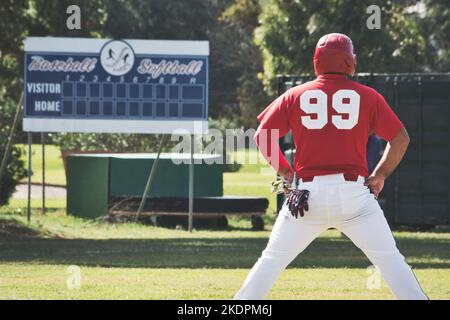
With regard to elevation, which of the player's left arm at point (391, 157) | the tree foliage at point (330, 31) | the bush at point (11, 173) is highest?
the tree foliage at point (330, 31)

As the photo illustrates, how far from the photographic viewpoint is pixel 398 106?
2219cm

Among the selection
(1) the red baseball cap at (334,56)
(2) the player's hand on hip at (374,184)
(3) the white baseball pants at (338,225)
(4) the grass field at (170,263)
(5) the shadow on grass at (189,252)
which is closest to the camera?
(3) the white baseball pants at (338,225)

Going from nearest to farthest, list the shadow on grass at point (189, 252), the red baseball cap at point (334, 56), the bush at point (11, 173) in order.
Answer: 1. the red baseball cap at point (334, 56)
2. the shadow on grass at point (189, 252)
3. the bush at point (11, 173)

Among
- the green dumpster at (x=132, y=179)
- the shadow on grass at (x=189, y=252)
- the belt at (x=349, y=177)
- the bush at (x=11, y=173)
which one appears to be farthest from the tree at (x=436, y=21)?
the belt at (x=349, y=177)

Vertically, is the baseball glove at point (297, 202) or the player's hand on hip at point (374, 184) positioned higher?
the player's hand on hip at point (374, 184)

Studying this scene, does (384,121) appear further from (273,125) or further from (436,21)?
(436,21)

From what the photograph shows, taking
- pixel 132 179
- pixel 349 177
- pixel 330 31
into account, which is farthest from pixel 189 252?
pixel 330 31

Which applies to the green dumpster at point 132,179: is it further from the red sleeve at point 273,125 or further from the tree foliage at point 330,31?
the red sleeve at point 273,125

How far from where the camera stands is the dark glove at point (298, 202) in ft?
26.2

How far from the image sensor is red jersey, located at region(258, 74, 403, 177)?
321 inches

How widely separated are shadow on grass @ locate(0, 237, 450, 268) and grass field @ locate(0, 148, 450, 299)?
1 cm

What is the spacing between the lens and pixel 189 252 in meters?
17.9
